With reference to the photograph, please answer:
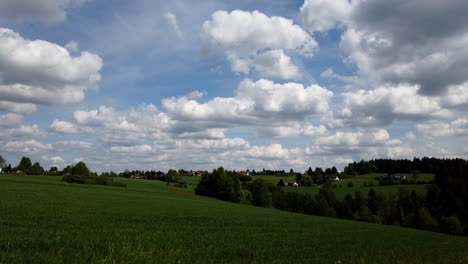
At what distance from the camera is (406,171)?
15988 centimetres

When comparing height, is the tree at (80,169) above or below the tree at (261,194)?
above

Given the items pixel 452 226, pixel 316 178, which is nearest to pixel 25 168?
pixel 316 178

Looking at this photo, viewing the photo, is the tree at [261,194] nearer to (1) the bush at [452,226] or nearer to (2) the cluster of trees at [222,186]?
(2) the cluster of trees at [222,186]

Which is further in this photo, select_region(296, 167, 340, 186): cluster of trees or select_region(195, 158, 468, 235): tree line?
select_region(296, 167, 340, 186): cluster of trees


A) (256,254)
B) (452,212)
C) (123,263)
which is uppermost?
(123,263)

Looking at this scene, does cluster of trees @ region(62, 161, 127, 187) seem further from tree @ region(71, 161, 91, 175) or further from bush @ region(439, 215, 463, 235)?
bush @ region(439, 215, 463, 235)

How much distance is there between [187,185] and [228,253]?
128 metres

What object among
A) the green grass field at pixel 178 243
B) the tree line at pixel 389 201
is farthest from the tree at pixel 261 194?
the green grass field at pixel 178 243

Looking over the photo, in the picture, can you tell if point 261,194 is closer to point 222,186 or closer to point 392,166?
point 222,186

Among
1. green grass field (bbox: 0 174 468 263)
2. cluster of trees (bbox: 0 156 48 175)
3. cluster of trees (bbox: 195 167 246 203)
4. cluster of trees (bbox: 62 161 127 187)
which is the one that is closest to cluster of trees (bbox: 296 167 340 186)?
cluster of trees (bbox: 195 167 246 203)

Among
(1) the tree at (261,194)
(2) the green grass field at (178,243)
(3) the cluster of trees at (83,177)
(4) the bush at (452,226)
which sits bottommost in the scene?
(4) the bush at (452,226)

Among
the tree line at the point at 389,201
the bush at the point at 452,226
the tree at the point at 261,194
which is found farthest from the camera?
the tree at the point at 261,194

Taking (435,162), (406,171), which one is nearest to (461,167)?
(435,162)

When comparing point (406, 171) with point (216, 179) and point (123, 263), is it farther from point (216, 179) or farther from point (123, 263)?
point (123, 263)
